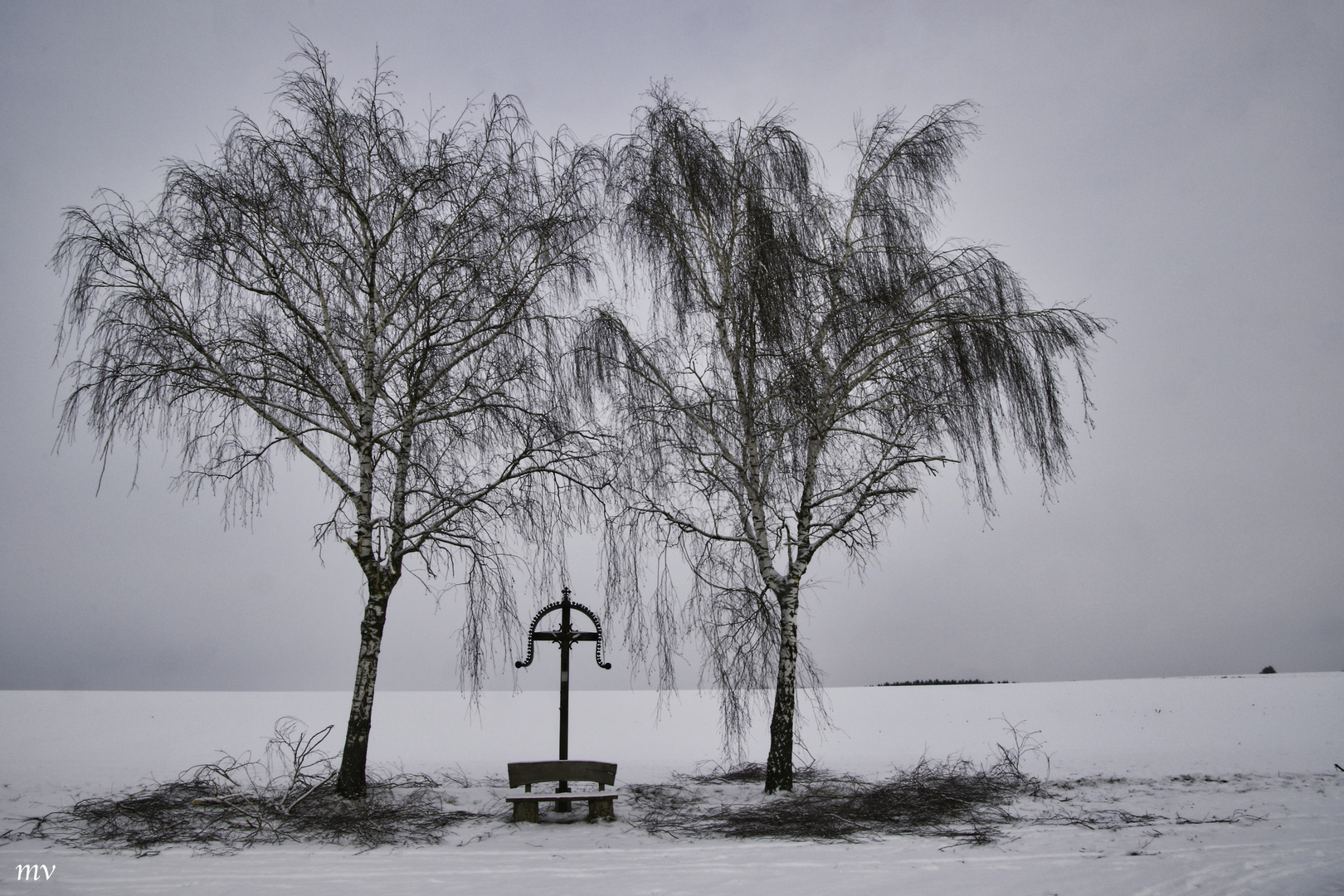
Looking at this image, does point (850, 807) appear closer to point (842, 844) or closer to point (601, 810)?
point (842, 844)

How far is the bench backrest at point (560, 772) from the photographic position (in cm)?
797

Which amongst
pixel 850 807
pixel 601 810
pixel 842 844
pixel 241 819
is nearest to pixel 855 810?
pixel 850 807

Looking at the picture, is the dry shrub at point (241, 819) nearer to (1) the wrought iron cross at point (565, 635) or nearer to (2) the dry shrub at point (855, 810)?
(1) the wrought iron cross at point (565, 635)

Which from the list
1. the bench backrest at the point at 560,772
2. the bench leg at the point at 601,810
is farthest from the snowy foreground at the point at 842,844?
the bench backrest at the point at 560,772

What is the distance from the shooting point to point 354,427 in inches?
342

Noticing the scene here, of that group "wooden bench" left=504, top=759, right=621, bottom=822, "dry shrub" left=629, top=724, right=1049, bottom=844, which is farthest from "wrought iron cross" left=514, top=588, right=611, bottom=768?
"dry shrub" left=629, top=724, right=1049, bottom=844

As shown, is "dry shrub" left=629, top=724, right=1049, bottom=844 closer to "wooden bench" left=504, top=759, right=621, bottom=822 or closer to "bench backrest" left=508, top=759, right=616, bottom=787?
"wooden bench" left=504, top=759, right=621, bottom=822

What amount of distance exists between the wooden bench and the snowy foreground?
0.66 ft

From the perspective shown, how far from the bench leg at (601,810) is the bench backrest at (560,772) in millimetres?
203

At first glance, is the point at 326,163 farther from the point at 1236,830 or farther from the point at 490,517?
the point at 1236,830

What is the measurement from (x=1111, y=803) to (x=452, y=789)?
25.2 feet

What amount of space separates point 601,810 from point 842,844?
2.63 m

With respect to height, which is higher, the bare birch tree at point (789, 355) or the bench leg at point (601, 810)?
the bare birch tree at point (789, 355)

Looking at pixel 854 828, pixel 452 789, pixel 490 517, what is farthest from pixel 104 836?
pixel 854 828
